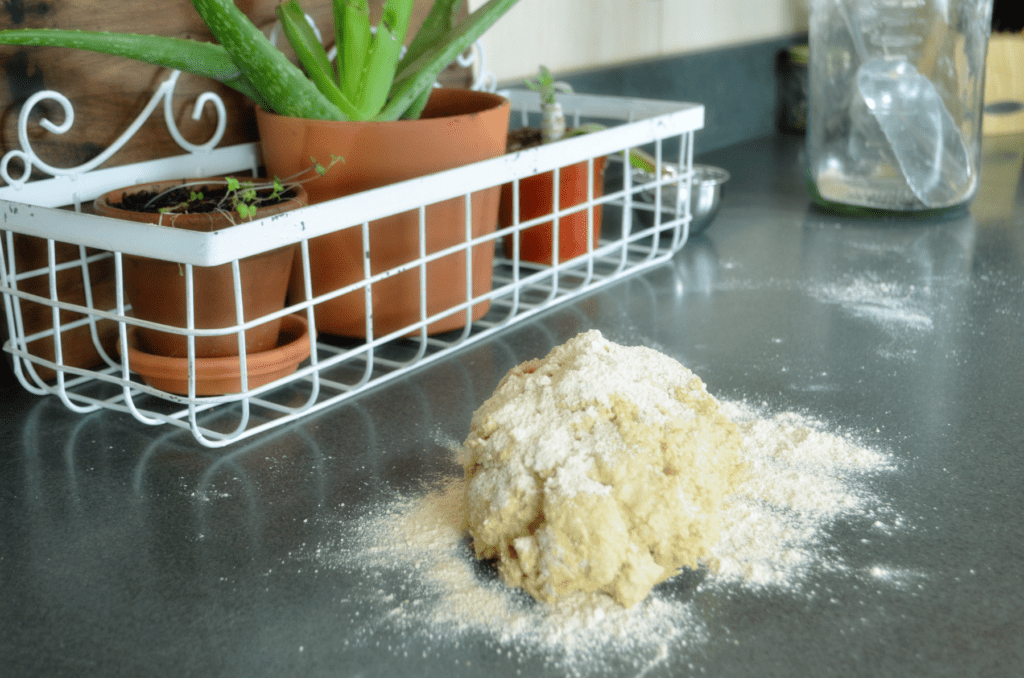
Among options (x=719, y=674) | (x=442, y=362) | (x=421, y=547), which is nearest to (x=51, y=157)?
(x=442, y=362)

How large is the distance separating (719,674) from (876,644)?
72 mm

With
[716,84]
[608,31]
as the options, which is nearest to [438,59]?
[608,31]

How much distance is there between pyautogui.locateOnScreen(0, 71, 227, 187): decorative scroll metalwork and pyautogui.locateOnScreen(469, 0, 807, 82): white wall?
1.18 feet

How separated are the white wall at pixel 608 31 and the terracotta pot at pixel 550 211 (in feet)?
0.79

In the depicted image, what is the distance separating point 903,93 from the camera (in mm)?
1039

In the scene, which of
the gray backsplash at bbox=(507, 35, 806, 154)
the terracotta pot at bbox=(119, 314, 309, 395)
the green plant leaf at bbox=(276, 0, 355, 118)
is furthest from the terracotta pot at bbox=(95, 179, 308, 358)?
the gray backsplash at bbox=(507, 35, 806, 154)

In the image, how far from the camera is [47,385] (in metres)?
0.67

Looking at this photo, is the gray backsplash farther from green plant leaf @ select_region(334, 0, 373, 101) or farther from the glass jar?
green plant leaf @ select_region(334, 0, 373, 101)

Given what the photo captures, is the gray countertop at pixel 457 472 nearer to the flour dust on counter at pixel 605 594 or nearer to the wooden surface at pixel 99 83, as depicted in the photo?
the flour dust on counter at pixel 605 594

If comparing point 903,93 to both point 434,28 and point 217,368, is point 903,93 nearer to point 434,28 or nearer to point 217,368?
point 434,28

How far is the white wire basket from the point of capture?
554 millimetres

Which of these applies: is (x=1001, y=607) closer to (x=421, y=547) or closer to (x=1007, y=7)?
(x=421, y=547)

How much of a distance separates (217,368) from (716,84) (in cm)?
105

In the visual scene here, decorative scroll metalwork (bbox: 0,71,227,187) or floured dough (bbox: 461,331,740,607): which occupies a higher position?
decorative scroll metalwork (bbox: 0,71,227,187)
